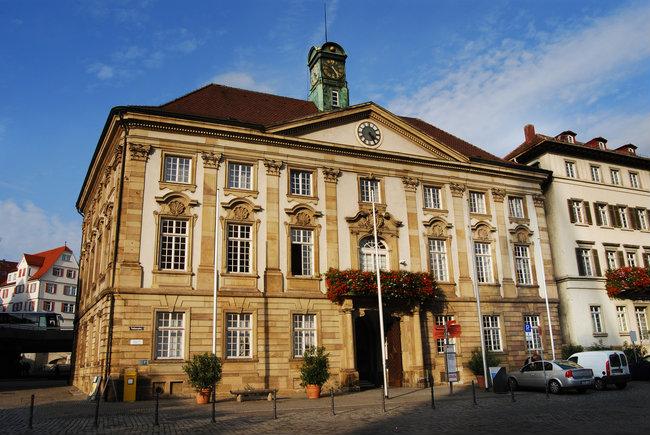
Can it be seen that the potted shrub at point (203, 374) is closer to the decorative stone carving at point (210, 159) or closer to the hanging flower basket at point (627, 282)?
the decorative stone carving at point (210, 159)

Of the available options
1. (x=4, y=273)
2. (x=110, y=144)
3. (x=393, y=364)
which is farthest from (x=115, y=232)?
(x=4, y=273)

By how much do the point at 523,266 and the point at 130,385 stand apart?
2331 centimetres

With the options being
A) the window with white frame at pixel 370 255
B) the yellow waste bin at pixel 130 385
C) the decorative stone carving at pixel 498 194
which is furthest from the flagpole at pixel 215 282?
the decorative stone carving at pixel 498 194

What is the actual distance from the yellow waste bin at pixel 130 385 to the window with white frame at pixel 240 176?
9797 mm

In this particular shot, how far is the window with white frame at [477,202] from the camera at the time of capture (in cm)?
3488

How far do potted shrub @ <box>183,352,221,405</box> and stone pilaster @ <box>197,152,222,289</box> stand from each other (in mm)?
4283

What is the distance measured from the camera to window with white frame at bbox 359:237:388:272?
3064 centimetres

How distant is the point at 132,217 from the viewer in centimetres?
2597

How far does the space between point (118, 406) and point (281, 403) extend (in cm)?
615

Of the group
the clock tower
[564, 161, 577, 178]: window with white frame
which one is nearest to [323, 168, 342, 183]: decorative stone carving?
the clock tower

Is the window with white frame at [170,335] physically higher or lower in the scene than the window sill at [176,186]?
lower

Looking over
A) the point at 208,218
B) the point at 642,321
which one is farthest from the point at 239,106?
the point at 642,321

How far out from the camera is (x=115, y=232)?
84.6ft

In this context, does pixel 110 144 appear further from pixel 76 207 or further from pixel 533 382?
pixel 533 382
